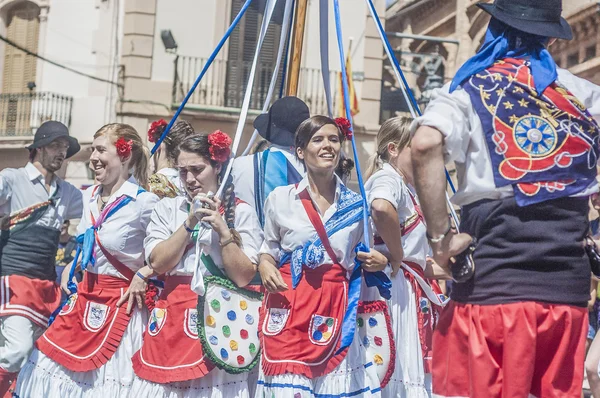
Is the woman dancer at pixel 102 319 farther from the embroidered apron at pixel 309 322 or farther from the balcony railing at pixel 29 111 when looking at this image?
the balcony railing at pixel 29 111

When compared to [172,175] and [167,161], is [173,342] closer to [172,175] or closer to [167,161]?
[172,175]

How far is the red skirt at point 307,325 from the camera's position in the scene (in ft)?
17.1

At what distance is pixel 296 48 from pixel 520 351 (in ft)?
12.6

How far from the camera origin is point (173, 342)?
18.7ft

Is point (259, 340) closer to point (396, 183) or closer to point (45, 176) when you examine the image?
point (396, 183)

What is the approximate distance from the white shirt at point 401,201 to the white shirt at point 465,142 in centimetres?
153

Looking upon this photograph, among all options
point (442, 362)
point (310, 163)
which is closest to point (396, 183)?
point (310, 163)

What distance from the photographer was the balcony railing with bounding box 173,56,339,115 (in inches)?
829

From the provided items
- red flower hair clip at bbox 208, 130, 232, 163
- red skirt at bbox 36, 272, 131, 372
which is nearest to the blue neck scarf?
red flower hair clip at bbox 208, 130, 232, 163

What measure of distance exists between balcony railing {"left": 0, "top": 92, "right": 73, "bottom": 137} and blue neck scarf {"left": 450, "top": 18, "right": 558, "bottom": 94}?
19.2 m

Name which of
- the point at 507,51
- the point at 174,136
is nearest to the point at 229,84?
the point at 174,136

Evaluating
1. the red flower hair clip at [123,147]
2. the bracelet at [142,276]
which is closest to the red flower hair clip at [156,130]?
the red flower hair clip at [123,147]

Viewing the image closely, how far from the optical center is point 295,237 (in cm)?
536

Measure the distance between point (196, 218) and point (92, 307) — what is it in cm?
113
